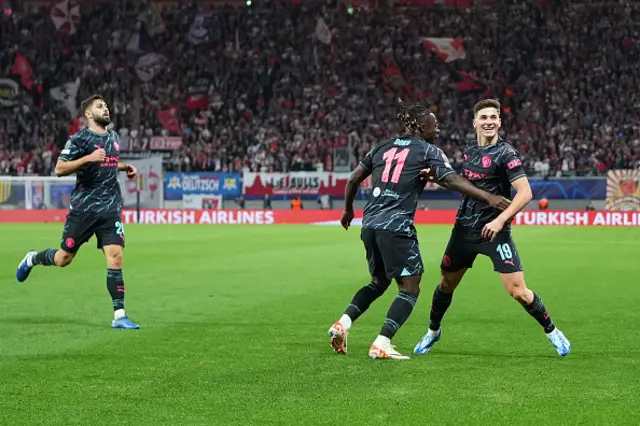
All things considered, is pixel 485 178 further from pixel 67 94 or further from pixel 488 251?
pixel 67 94

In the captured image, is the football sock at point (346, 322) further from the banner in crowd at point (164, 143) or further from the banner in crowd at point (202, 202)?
the banner in crowd at point (164, 143)

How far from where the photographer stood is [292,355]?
26.2ft

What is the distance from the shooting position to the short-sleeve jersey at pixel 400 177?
7.75 m

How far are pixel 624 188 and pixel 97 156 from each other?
33672 millimetres

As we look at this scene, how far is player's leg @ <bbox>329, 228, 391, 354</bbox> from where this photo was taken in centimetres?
790

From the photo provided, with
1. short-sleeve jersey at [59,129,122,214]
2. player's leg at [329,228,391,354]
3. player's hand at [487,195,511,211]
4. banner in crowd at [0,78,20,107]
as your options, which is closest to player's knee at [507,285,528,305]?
player's hand at [487,195,511,211]

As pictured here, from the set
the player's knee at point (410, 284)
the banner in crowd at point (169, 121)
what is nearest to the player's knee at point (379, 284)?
the player's knee at point (410, 284)

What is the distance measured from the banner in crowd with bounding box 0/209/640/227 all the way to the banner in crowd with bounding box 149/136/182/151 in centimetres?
444

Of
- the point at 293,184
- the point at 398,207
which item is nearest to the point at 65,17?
the point at 293,184

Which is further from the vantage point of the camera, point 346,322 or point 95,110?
point 95,110

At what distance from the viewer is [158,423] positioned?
5.36 m

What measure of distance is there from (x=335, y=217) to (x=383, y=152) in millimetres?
34066

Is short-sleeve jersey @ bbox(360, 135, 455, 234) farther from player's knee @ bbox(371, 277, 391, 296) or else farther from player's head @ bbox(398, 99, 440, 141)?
player's knee @ bbox(371, 277, 391, 296)

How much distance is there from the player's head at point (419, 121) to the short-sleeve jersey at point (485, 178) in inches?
16.8
